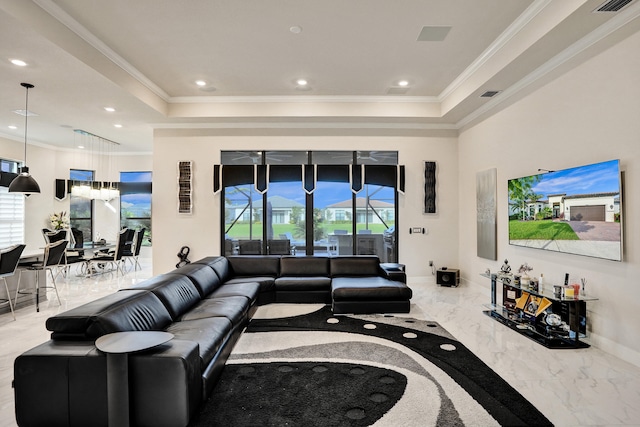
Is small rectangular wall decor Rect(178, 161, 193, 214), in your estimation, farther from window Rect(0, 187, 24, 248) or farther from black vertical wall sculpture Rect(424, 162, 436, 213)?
black vertical wall sculpture Rect(424, 162, 436, 213)

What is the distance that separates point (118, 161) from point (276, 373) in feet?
30.6

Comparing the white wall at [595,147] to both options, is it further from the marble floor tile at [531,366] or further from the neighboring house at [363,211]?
the neighboring house at [363,211]

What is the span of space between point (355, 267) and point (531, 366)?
2867 millimetres

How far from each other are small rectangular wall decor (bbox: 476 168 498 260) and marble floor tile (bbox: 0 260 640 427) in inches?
36.5

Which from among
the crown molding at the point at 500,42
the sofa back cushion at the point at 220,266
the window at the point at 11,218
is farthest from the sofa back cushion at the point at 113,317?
the window at the point at 11,218

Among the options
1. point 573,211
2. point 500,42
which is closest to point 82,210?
point 500,42

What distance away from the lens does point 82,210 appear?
948 centimetres

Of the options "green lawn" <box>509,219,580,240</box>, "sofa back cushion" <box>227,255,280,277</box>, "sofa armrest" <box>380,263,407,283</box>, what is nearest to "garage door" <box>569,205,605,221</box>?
"green lawn" <box>509,219,580,240</box>

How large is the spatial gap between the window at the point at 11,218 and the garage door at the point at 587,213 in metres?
10.5

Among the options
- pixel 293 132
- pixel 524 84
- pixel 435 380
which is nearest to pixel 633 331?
pixel 435 380

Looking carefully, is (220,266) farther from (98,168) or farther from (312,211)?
(98,168)

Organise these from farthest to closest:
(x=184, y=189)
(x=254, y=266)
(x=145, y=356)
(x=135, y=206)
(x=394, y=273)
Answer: (x=135, y=206) < (x=184, y=189) < (x=254, y=266) < (x=394, y=273) < (x=145, y=356)

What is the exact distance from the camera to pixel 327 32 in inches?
153

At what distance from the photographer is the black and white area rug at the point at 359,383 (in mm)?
2244
